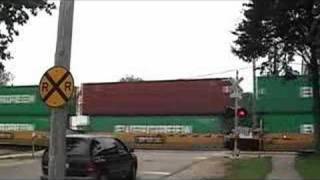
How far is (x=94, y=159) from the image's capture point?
63.2 ft

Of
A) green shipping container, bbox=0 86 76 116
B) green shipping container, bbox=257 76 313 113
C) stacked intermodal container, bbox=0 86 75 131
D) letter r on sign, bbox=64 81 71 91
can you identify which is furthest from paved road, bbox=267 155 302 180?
green shipping container, bbox=0 86 76 116

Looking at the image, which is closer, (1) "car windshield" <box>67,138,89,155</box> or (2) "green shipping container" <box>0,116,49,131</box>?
(1) "car windshield" <box>67,138,89,155</box>

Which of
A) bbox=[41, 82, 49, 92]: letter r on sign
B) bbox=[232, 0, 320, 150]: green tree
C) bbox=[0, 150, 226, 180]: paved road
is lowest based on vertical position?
bbox=[0, 150, 226, 180]: paved road

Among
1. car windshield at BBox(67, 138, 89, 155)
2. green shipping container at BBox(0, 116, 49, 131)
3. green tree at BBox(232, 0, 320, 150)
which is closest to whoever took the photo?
car windshield at BBox(67, 138, 89, 155)

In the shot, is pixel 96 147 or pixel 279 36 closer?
pixel 96 147

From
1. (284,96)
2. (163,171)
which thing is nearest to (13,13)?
(163,171)

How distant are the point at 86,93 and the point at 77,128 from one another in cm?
384

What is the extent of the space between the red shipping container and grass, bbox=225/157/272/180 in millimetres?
23770

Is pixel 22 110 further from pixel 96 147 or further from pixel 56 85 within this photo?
pixel 56 85

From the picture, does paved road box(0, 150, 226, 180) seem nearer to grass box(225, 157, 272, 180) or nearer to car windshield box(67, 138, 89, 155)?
grass box(225, 157, 272, 180)

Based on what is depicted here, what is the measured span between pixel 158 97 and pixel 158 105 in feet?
2.11

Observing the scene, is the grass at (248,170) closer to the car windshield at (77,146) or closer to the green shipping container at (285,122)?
the car windshield at (77,146)

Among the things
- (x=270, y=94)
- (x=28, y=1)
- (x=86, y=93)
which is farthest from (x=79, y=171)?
(x=86, y=93)

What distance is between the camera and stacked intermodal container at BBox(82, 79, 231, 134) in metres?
54.4
